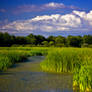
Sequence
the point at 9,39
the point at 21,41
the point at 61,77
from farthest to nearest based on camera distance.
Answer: the point at 21,41 < the point at 9,39 < the point at 61,77

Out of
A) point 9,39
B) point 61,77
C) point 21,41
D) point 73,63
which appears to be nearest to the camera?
point 61,77

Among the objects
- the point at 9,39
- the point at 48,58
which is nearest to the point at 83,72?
the point at 48,58

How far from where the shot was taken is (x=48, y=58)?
1275 centimetres

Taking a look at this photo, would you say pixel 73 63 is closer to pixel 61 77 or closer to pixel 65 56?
pixel 65 56

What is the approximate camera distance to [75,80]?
830 cm

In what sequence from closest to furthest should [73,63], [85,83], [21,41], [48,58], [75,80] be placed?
1. [85,83]
2. [75,80]
3. [73,63]
4. [48,58]
5. [21,41]

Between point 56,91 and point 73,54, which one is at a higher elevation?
point 73,54

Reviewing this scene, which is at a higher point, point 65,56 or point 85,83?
point 65,56

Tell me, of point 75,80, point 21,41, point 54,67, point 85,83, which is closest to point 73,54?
point 54,67

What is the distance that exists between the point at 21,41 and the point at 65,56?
56.4 metres

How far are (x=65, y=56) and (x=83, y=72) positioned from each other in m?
4.33

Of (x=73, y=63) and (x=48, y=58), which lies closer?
(x=73, y=63)

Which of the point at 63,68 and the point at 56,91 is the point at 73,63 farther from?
the point at 56,91

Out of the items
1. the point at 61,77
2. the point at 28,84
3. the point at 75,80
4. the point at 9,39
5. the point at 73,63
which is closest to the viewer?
the point at 75,80
